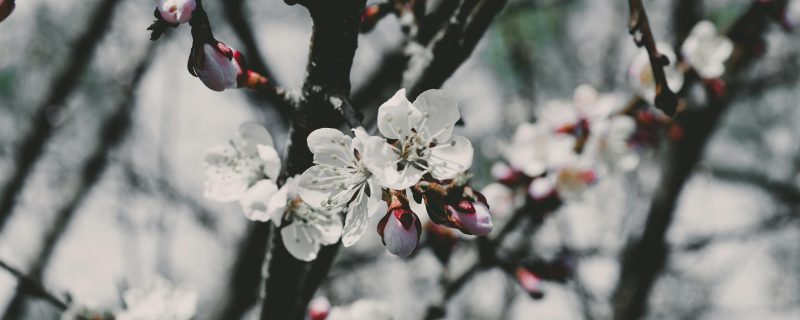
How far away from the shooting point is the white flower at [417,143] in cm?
74

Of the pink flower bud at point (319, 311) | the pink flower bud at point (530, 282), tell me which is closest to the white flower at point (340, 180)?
the pink flower bud at point (319, 311)

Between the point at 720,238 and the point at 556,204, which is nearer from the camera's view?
the point at 556,204

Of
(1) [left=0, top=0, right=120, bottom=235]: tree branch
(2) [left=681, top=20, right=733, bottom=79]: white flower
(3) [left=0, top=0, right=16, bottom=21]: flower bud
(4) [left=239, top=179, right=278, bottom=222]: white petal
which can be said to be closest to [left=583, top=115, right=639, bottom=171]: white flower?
(2) [left=681, top=20, right=733, bottom=79]: white flower

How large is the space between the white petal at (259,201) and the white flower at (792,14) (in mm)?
1522

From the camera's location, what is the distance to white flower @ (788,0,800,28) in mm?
1635

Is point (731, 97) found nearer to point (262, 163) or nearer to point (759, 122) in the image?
point (262, 163)

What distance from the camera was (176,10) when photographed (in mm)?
763

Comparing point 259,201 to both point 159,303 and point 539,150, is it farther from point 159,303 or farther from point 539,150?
point 539,150

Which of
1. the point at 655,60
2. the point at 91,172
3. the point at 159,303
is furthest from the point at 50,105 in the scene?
the point at 655,60

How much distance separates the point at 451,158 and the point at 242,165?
39 centimetres

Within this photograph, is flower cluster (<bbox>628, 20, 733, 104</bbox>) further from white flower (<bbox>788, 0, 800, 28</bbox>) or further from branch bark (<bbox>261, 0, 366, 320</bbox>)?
branch bark (<bbox>261, 0, 366, 320</bbox>)

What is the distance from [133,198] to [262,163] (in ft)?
11.9

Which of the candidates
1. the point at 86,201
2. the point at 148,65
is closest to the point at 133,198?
the point at 86,201

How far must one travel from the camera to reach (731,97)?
96.0 inches
